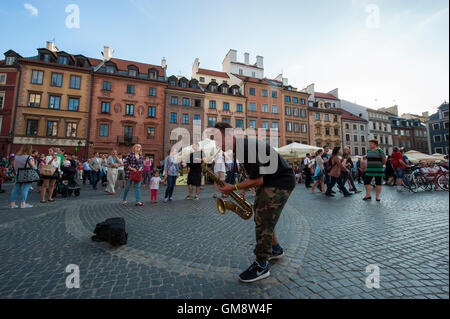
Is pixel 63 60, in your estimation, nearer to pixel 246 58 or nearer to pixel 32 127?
pixel 32 127

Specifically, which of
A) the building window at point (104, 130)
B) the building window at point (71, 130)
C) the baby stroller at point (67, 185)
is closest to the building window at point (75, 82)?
the building window at point (71, 130)

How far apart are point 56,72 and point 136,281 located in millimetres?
36254

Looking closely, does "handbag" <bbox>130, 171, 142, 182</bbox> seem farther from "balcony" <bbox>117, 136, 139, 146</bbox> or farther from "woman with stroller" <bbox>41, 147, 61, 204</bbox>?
"balcony" <bbox>117, 136, 139, 146</bbox>

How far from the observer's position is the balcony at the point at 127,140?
1122 inches

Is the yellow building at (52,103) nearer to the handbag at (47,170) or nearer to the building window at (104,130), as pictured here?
the building window at (104,130)

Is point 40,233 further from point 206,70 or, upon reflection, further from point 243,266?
point 206,70

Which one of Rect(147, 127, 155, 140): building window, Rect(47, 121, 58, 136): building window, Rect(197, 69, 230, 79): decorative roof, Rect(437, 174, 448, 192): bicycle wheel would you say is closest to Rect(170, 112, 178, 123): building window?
Rect(147, 127, 155, 140): building window

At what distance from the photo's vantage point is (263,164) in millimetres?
2238

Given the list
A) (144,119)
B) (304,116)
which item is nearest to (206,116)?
(144,119)

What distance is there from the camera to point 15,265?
103 inches

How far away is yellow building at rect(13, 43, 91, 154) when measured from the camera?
26.0 meters

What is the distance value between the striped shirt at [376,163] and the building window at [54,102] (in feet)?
115

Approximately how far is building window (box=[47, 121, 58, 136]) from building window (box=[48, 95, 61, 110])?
6.99 ft
